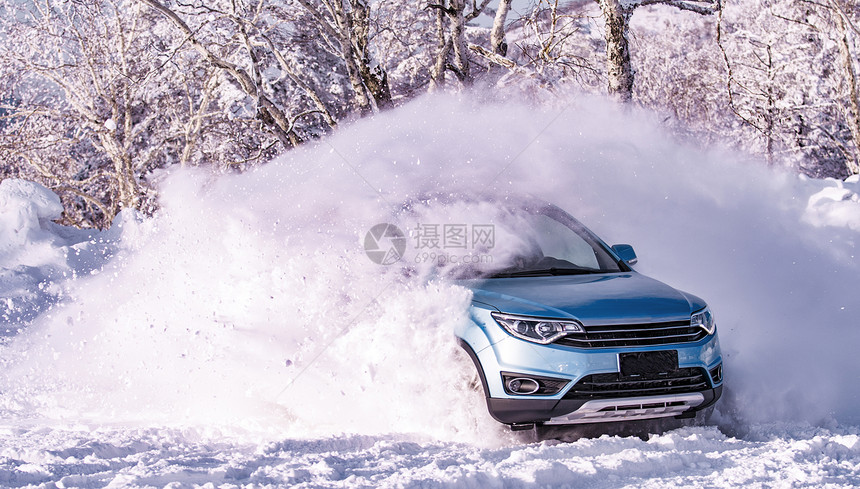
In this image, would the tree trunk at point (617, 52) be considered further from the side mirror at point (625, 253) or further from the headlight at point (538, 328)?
the headlight at point (538, 328)

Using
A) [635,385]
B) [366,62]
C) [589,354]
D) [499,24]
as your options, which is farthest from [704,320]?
[499,24]

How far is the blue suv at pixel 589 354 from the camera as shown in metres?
4.16

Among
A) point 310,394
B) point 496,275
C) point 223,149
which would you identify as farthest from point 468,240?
point 223,149

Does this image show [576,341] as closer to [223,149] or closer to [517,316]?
[517,316]

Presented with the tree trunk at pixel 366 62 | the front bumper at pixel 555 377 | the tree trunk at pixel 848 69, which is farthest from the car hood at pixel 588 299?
the tree trunk at pixel 848 69

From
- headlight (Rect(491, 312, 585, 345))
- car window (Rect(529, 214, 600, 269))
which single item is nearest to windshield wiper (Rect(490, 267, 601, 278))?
car window (Rect(529, 214, 600, 269))

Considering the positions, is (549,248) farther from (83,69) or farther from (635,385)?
(83,69)

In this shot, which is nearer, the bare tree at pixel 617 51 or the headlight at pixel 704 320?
the headlight at pixel 704 320

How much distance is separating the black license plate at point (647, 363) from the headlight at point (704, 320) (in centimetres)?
27

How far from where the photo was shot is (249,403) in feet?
16.8

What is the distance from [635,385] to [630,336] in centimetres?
26

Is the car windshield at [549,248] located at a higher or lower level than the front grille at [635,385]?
higher

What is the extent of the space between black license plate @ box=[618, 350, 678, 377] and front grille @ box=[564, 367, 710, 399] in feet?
0.07

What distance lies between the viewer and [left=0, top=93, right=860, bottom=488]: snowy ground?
3752 millimetres
